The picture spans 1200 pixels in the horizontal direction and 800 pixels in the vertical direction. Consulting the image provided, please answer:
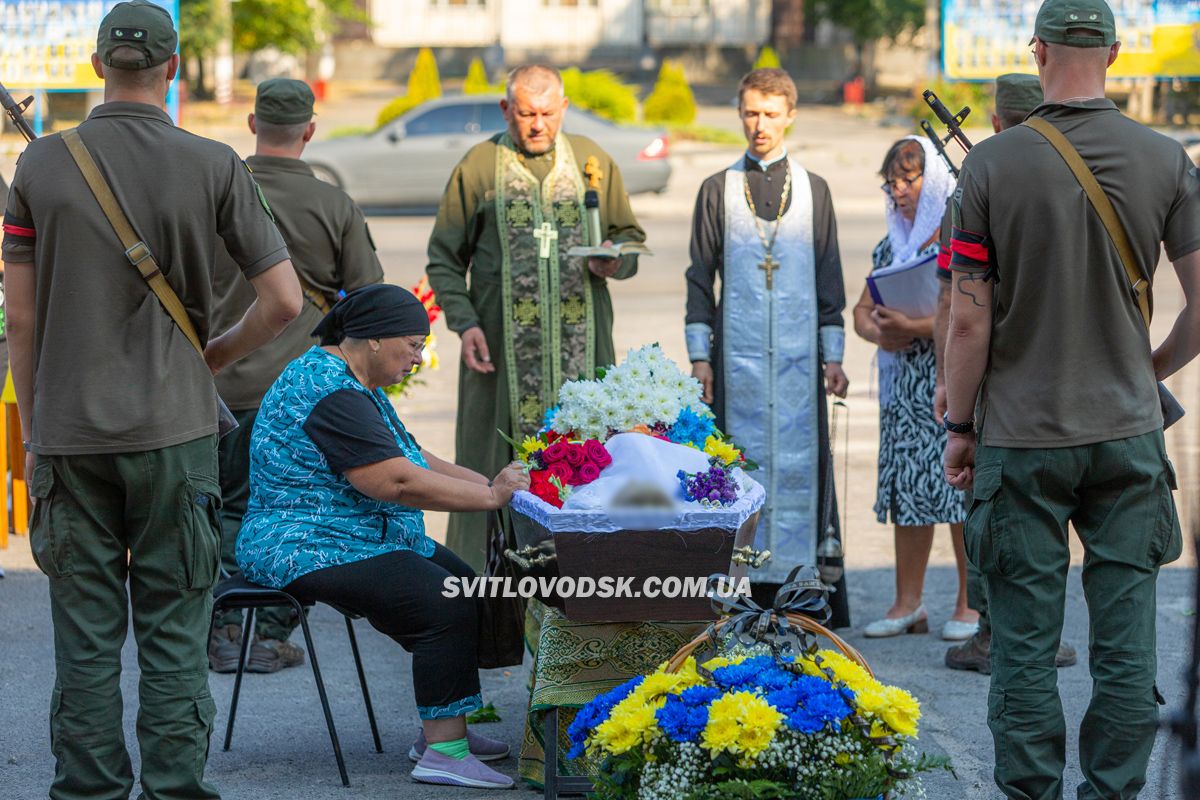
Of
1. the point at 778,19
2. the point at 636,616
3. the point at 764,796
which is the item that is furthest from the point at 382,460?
the point at 778,19

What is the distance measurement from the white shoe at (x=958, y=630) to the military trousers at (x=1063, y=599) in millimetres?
2031

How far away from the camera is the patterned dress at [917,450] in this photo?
580cm

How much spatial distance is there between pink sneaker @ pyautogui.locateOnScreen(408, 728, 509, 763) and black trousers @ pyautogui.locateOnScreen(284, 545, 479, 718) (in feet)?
0.74

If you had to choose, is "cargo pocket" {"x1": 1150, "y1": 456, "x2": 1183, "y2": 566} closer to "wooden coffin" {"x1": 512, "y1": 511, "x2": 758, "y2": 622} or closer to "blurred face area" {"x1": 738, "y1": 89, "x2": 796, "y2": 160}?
"wooden coffin" {"x1": 512, "y1": 511, "x2": 758, "y2": 622}

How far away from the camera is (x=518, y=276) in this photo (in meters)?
6.08

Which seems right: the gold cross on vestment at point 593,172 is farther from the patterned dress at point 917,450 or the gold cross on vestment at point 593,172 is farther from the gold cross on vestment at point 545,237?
the patterned dress at point 917,450

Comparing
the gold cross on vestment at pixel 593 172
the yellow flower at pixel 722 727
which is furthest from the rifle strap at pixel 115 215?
the gold cross on vestment at pixel 593 172

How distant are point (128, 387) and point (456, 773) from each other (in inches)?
61.7

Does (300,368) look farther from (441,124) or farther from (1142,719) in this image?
(441,124)

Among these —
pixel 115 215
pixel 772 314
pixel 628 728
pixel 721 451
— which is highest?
pixel 115 215

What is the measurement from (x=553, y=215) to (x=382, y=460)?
1.95 metres

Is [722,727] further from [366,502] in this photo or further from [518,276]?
[518,276]

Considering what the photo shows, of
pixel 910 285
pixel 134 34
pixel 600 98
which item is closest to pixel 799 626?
pixel 910 285

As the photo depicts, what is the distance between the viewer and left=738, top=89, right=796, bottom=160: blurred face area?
582cm
